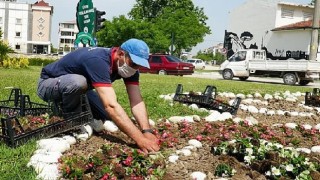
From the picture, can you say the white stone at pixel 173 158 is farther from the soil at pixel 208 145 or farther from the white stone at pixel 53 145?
the white stone at pixel 53 145

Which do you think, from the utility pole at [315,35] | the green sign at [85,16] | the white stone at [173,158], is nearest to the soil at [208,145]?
the white stone at [173,158]

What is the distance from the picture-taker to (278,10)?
3994 cm

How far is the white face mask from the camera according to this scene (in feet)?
12.9

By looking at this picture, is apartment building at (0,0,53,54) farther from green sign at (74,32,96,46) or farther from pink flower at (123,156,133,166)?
pink flower at (123,156,133,166)

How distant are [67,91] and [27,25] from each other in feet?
282

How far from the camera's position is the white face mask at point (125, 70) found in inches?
155

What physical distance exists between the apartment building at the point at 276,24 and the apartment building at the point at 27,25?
166ft

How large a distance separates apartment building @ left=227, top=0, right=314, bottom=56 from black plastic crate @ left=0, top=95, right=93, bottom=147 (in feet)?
112

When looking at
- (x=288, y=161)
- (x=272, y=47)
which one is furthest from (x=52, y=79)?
(x=272, y=47)

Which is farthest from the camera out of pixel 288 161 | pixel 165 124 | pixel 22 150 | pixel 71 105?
pixel 165 124

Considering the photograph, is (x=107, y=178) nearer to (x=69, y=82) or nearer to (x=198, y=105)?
(x=69, y=82)

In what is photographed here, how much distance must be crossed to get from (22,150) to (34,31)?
85.4m

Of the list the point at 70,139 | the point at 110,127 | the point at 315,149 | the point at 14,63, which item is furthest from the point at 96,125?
the point at 14,63

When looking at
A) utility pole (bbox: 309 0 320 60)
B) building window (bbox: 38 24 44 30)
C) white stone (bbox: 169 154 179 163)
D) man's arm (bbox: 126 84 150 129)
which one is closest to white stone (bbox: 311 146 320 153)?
white stone (bbox: 169 154 179 163)
